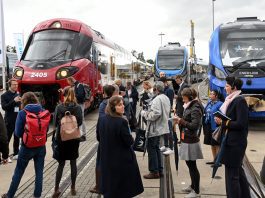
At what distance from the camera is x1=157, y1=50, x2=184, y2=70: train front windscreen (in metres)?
27.2

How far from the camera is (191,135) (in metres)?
5.61

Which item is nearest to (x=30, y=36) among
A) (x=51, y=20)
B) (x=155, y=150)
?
(x=51, y=20)

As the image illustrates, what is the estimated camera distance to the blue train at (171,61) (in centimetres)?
2702

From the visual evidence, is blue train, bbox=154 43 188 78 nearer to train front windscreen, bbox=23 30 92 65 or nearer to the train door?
the train door

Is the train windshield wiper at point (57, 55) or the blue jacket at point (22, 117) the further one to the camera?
the train windshield wiper at point (57, 55)

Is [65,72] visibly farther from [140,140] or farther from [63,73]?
[140,140]

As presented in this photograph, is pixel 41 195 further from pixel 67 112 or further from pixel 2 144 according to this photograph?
pixel 67 112

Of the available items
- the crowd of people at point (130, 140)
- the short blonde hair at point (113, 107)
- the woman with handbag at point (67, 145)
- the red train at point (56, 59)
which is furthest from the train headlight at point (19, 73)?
the short blonde hair at point (113, 107)

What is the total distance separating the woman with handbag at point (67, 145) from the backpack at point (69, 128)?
12 centimetres

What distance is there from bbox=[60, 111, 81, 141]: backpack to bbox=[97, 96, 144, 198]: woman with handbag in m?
1.19

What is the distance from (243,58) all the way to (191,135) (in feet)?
22.1

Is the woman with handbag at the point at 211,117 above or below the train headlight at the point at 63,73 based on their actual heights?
below

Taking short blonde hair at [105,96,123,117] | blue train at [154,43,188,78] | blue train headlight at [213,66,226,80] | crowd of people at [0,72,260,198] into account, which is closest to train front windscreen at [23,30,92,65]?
blue train headlight at [213,66,226,80]

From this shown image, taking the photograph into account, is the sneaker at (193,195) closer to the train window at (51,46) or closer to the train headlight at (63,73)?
the train headlight at (63,73)
